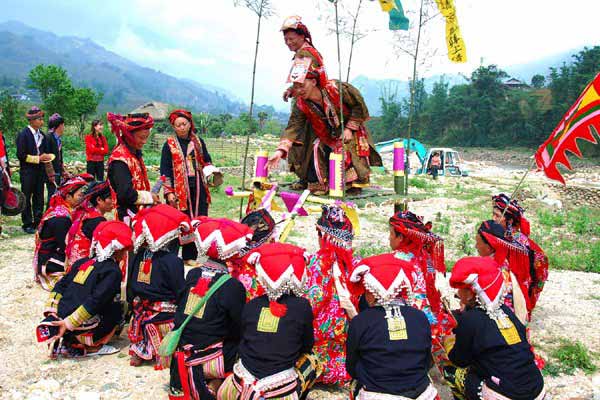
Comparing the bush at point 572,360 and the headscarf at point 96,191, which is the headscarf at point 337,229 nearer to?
the bush at point 572,360

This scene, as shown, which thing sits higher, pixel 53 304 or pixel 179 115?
pixel 179 115

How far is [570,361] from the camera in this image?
4.19 metres

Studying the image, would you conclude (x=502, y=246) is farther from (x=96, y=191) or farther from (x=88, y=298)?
(x=96, y=191)

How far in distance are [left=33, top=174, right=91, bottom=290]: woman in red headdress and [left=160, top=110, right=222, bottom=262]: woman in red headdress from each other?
36.4 inches

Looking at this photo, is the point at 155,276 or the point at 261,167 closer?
the point at 155,276

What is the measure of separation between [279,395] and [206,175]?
309cm

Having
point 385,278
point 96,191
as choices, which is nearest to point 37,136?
point 96,191

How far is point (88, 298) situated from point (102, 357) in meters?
0.65

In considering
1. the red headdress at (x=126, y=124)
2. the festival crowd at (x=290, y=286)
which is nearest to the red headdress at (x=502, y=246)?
the festival crowd at (x=290, y=286)

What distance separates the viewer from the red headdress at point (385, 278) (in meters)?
2.76

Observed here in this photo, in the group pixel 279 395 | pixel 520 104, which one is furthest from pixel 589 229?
pixel 520 104

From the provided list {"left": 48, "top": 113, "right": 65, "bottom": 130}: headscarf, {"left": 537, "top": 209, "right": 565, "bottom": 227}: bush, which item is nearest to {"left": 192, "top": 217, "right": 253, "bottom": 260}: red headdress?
{"left": 48, "top": 113, "right": 65, "bottom": 130}: headscarf

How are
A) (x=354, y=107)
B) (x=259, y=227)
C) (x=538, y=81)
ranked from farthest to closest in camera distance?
(x=538, y=81)
(x=354, y=107)
(x=259, y=227)

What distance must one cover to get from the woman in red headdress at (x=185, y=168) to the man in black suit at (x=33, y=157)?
323 cm
